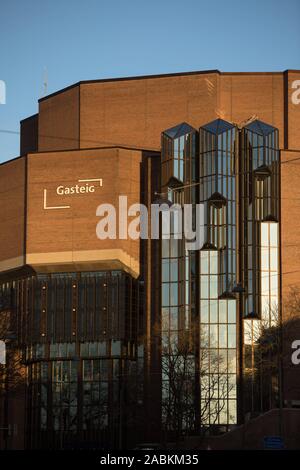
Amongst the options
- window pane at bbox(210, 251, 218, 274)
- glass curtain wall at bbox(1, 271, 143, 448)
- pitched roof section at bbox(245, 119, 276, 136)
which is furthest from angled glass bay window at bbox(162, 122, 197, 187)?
glass curtain wall at bbox(1, 271, 143, 448)

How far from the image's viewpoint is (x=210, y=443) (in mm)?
76875

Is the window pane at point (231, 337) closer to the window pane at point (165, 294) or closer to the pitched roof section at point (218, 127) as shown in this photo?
the window pane at point (165, 294)

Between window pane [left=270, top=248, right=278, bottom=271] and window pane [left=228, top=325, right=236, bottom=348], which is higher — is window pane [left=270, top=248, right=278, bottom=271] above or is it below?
above

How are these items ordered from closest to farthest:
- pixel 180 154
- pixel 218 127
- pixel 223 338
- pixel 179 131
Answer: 1. pixel 223 338
2. pixel 218 127
3. pixel 179 131
4. pixel 180 154

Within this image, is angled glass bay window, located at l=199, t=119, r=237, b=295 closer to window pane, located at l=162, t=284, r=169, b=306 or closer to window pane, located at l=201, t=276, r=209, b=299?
window pane, located at l=201, t=276, r=209, b=299

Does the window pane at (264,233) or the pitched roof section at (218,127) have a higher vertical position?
the pitched roof section at (218,127)

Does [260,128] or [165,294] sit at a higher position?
[260,128]

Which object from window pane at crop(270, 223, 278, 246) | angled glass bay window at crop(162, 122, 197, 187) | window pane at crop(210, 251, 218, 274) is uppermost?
angled glass bay window at crop(162, 122, 197, 187)

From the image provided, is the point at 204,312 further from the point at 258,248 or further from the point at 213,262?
the point at 258,248

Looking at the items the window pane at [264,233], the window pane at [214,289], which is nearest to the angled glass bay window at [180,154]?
the window pane at [264,233]

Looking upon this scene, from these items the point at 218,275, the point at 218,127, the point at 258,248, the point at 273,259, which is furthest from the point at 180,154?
the point at 273,259

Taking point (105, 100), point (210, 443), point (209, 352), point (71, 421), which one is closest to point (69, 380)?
point (71, 421)
